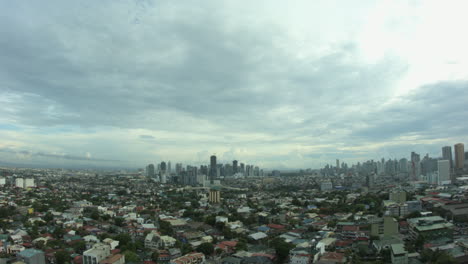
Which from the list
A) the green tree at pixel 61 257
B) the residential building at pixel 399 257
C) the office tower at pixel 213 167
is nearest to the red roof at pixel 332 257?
the residential building at pixel 399 257

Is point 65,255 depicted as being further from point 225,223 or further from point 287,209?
point 287,209

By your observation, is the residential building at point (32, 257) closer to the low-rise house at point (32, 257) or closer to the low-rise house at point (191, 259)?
the low-rise house at point (32, 257)

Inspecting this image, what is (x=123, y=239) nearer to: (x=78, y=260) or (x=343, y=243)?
(x=78, y=260)

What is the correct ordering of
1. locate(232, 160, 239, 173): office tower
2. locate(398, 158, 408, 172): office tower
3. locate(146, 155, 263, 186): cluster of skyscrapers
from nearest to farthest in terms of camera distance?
locate(146, 155, 263, 186): cluster of skyscrapers < locate(398, 158, 408, 172): office tower < locate(232, 160, 239, 173): office tower

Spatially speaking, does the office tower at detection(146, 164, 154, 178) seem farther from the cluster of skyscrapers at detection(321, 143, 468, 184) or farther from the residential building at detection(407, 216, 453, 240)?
the residential building at detection(407, 216, 453, 240)

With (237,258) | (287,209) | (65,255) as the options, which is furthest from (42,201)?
(237,258)

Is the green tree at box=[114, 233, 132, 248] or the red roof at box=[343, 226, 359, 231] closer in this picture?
the green tree at box=[114, 233, 132, 248]

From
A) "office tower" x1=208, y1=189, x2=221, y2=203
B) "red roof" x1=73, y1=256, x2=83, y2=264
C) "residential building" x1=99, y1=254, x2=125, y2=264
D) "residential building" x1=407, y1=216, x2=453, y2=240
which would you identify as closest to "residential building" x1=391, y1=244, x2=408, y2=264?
"residential building" x1=407, y1=216, x2=453, y2=240

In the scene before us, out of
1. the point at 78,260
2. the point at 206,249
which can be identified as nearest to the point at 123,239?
the point at 78,260

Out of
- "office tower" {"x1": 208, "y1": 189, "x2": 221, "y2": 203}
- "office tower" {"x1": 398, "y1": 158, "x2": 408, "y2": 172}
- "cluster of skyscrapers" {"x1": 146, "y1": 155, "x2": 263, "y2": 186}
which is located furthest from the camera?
"office tower" {"x1": 398, "y1": 158, "x2": 408, "y2": 172}
